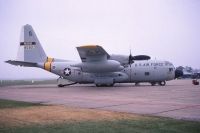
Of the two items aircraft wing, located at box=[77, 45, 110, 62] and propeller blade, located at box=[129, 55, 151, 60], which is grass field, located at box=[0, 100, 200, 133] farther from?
propeller blade, located at box=[129, 55, 151, 60]

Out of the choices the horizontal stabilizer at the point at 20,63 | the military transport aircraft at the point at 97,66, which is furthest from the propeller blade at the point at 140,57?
the horizontal stabilizer at the point at 20,63

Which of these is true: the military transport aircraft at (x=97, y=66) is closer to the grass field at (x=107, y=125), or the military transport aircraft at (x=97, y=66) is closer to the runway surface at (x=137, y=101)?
the runway surface at (x=137, y=101)

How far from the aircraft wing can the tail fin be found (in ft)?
24.7

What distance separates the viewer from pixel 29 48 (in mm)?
32625

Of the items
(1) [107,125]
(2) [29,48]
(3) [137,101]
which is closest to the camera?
(1) [107,125]

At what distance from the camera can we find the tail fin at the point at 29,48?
32.5 metres

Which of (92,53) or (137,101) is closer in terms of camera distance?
(137,101)

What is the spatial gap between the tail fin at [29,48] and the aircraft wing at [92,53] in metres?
7.53

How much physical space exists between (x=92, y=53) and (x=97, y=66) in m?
1.92

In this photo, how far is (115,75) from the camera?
30.0 m

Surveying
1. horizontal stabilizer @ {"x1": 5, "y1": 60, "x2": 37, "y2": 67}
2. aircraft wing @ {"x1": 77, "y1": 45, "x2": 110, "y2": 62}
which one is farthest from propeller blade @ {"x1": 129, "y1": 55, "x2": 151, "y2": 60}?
horizontal stabilizer @ {"x1": 5, "y1": 60, "x2": 37, "y2": 67}

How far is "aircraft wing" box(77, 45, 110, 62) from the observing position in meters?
25.1

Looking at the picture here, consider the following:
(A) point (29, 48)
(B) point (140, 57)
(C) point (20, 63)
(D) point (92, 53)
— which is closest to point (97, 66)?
(D) point (92, 53)

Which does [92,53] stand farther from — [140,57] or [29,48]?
[29,48]
